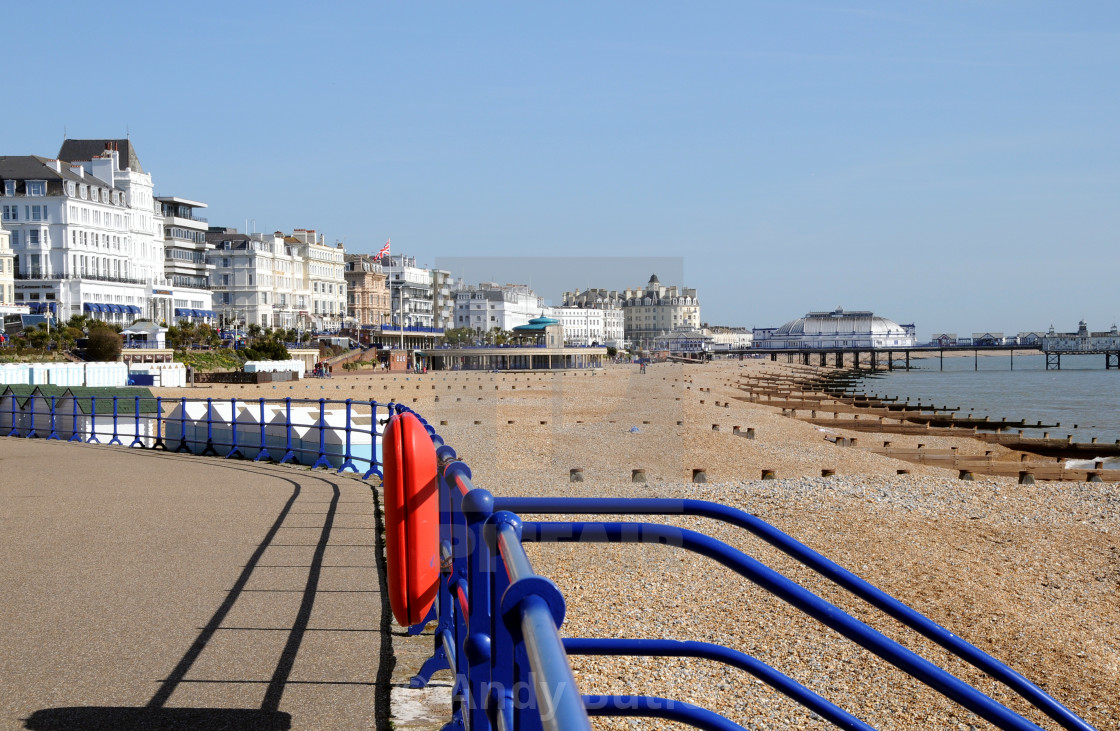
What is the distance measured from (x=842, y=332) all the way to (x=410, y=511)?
190 metres

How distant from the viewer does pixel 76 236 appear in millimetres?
74625

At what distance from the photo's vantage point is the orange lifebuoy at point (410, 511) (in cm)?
450

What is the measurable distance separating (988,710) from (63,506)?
10357 mm

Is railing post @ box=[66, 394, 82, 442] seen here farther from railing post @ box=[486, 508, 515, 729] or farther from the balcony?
the balcony

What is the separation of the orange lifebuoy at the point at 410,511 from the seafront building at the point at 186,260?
89054mm

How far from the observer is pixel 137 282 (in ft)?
270

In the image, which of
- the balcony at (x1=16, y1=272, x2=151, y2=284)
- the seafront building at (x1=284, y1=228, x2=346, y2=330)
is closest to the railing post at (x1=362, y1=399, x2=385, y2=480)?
the balcony at (x1=16, y1=272, x2=151, y2=284)

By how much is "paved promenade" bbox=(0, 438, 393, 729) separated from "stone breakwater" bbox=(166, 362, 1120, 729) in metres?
2.13

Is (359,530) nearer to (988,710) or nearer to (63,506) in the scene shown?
(63,506)

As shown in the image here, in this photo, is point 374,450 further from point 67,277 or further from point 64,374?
point 67,277

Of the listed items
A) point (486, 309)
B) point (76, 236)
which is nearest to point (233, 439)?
point (76, 236)

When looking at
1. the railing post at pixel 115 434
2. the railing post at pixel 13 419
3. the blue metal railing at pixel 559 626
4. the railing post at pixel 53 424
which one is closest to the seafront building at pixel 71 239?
the railing post at pixel 13 419

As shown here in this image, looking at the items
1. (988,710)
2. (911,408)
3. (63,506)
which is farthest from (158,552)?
(911,408)

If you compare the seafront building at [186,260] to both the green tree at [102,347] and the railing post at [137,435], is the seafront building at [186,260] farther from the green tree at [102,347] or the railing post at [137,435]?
the railing post at [137,435]
